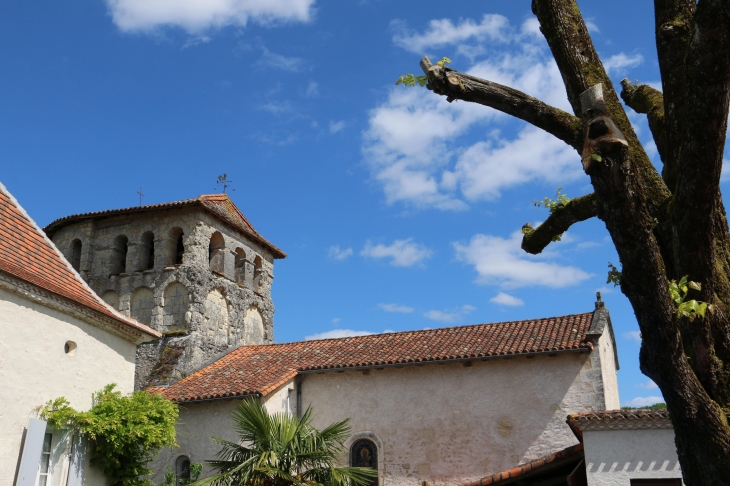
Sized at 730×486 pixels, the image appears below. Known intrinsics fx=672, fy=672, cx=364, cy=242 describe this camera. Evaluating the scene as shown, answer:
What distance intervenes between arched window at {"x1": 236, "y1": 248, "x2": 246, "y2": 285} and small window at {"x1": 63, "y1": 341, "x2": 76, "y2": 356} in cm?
1183

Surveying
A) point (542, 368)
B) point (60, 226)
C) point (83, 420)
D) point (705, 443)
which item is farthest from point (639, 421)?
point (60, 226)

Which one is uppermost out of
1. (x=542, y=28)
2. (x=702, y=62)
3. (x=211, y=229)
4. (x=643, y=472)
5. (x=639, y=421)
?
(x=211, y=229)

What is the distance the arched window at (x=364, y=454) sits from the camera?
1592 centimetres

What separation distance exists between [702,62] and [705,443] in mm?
2093

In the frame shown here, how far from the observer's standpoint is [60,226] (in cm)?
2297

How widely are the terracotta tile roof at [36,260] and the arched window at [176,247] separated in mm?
9411

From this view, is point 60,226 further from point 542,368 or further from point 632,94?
point 632,94

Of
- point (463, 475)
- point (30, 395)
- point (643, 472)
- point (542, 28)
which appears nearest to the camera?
point (542, 28)

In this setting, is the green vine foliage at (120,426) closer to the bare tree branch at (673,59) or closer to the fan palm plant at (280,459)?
the fan palm plant at (280,459)

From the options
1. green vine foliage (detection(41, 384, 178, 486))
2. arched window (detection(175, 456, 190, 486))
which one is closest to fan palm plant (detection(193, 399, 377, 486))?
green vine foliage (detection(41, 384, 178, 486))

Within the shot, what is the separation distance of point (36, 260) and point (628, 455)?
34.1 ft

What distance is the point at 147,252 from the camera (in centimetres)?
2192

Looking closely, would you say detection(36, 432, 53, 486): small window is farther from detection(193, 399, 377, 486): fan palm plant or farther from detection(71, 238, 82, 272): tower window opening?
detection(71, 238, 82, 272): tower window opening

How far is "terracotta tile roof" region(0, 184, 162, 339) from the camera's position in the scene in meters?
10.4
